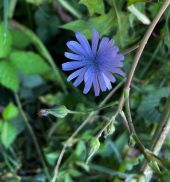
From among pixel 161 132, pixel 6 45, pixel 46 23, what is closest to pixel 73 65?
pixel 161 132

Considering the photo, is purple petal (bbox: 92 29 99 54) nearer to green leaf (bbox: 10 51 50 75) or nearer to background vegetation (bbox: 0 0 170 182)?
background vegetation (bbox: 0 0 170 182)

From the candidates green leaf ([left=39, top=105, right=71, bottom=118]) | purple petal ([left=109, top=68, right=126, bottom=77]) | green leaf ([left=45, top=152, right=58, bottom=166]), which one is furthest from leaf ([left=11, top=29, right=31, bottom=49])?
purple petal ([left=109, top=68, right=126, bottom=77])

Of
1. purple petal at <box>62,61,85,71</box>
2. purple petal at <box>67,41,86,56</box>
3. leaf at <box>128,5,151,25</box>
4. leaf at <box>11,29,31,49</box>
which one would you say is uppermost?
leaf at <box>128,5,151,25</box>

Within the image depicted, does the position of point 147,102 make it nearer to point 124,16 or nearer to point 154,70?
point 154,70

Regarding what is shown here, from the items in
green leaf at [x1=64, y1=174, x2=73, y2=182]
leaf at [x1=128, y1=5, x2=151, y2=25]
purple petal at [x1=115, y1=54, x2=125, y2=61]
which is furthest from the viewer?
green leaf at [x1=64, y1=174, x2=73, y2=182]

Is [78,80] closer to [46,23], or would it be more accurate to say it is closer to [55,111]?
[55,111]

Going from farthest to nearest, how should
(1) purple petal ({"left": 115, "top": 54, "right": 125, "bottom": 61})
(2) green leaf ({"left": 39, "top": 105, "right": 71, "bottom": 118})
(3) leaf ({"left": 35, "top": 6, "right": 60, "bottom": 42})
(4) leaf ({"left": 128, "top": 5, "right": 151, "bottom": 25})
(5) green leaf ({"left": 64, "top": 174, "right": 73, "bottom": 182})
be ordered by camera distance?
(3) leaf ({"left": 35, "top": 6, "right": 60, "bottom": 42}) < (5) green leaf ({"left": 64, "top": 174, "right": 73, "bottom": 182}) < (4) leaf ({"left": 128, "top": 5, "right": 151, "bottom": 25}) < (2) green leaf ({"left": 39, "top": 105, "right": 71, "bottom": 118}) < (1) purple petal ({"left": 115, "top": 54, "right": 125, "bottom": 61})

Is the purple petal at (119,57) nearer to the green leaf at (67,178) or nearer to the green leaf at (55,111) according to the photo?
the green leaf at (55,111)
